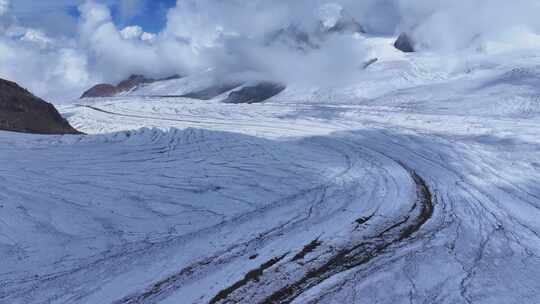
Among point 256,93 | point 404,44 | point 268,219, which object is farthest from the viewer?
point 404,44

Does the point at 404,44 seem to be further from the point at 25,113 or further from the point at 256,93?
the point at 25,113

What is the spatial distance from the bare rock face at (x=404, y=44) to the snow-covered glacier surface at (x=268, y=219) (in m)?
47.7

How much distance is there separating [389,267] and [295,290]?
1.40 m

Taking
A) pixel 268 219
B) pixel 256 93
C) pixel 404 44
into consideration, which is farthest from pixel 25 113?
pixel 404 44

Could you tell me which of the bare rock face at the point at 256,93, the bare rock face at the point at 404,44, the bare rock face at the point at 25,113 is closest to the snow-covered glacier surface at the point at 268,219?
the bare rock face at the point at 25,113

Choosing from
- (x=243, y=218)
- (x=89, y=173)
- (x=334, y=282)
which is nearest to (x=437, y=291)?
(x=334, y=282)

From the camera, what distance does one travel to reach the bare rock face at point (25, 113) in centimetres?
1677

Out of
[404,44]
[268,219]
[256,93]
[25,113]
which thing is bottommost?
[268,219]

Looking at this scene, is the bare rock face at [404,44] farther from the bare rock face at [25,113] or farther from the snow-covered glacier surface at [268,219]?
the bare rock face at [25,113]

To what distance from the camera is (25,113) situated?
17.9 metres

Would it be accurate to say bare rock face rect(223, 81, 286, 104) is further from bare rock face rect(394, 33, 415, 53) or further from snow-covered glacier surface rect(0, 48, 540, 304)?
snow-covered glacier surface rect(0, 48, 540, 304)

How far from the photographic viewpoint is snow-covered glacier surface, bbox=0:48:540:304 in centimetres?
519

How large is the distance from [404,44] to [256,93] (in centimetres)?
2395

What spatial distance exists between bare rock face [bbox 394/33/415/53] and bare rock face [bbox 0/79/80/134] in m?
51.4
